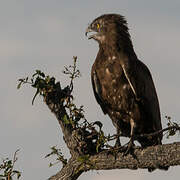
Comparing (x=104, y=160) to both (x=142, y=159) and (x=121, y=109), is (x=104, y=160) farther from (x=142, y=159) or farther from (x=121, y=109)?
(x=121, y=109)

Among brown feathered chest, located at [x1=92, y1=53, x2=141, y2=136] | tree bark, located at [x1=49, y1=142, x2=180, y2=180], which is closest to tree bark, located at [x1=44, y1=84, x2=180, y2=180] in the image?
tree bark, located at [x1=49, y1=142, x2=180, y2=180]

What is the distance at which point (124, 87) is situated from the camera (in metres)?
7.05

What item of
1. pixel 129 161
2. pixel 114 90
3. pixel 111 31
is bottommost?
pixel 129 161

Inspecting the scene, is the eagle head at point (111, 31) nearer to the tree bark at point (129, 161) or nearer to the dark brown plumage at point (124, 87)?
the dark brown plumage at point (124, 87)

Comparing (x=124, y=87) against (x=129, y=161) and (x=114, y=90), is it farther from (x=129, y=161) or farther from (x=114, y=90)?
(x=129, y=161)

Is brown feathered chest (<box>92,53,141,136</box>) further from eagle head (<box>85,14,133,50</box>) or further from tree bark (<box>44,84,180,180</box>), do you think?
tree bark (<box>44,84,180,180</box>)

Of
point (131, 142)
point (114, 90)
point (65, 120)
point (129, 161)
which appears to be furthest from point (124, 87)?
point (65, 120)

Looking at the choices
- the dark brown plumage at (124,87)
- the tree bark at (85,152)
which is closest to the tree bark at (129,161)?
the tree bark at (85,152)

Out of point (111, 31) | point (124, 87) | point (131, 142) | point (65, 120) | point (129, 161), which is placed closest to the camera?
point (65, 120)

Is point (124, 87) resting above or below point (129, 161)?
above

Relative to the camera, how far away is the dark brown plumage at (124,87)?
7.07 meters

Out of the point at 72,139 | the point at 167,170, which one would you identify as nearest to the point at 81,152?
the point at 72,139

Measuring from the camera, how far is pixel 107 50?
7418 millimetres

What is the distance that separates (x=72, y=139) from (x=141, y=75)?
2063 millimetres
